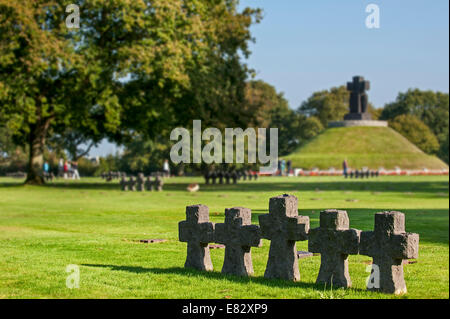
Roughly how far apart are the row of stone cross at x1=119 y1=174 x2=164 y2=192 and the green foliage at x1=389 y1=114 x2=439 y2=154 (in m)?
109

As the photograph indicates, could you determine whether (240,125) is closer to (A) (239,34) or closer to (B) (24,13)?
(A) (239,34)

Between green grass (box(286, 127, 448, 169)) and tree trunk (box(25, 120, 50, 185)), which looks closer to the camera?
tree trunk (box(25, 120, 50, 185))

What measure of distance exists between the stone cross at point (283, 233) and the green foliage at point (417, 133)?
136611 millimetres

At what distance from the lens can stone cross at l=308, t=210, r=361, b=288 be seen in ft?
28.2

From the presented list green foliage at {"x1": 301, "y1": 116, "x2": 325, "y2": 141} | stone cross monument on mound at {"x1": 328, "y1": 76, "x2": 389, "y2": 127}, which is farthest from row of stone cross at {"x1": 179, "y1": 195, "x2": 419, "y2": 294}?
stone cross monument on mound at {"x1": 328, "y1": 76, "x2": 389, "y2": 127}

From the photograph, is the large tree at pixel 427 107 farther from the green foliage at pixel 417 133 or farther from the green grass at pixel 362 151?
the green grass at pixel 362 151

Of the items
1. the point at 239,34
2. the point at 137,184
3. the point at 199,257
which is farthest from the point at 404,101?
the point at 199,257

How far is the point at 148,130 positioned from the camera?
5009 cm

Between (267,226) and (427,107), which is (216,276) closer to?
(267,226)

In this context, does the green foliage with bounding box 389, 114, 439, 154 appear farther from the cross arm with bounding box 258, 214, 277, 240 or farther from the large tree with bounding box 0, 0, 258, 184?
the cross arm with bounding box 258, 214, 277, 240

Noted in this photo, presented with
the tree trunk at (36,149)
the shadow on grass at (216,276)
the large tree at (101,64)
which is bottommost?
the shadow on grass at (216,276)

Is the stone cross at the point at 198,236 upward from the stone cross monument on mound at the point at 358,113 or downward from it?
downward

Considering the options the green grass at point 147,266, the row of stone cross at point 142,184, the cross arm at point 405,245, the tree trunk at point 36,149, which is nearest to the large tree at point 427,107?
the tree trunk at point 36,149

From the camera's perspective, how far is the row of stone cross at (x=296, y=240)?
810 centimetres
